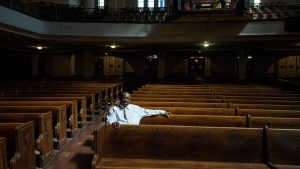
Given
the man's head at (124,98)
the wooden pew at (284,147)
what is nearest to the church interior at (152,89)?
the wooden pew at (284,147)

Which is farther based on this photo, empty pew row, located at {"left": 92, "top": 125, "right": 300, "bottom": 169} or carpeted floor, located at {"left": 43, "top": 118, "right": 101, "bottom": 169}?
carpeted floor, located at {"left": 43, "top": 118, "right": 101, "bottom": 169}

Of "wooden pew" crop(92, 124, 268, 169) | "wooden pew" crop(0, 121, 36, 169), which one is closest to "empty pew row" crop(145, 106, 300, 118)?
"wooden pew" crop(92, 124, 268, 169)

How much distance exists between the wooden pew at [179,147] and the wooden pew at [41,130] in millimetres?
1313

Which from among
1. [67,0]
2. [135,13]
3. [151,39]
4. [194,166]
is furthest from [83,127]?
[67,0]

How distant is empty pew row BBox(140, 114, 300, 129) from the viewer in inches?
172

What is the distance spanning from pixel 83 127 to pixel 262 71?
15.7 metres

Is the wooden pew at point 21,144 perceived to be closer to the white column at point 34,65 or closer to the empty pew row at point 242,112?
the empty pew row at point 242,112

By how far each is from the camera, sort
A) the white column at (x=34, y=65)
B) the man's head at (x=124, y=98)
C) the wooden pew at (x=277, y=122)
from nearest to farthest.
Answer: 1. the man's head at (x=124, y=98)
2. the wooden pew at (x=277, y=122)
3. the white column at (x=34, y=65)

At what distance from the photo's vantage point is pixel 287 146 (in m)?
3.46

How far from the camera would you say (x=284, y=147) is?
11.4ft

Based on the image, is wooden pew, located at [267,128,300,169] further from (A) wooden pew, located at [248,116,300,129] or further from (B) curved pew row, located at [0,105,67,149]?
(B) curved pew row, located at [0,105,67,149]

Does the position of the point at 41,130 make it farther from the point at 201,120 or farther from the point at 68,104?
the point at 201,120

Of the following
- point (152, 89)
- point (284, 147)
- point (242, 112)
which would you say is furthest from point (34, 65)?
point (284, 147)

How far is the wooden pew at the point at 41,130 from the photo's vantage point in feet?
15.0
